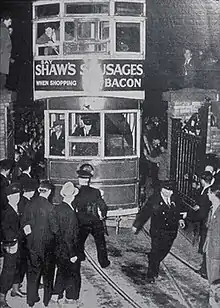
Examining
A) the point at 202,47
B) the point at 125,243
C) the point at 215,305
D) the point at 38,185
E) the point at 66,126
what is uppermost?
the point at 202,47

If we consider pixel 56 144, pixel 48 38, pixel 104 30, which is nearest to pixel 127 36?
pixel 104 30

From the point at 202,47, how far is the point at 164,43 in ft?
0.27

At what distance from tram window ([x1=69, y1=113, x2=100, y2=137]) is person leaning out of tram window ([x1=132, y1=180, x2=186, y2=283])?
0.19m

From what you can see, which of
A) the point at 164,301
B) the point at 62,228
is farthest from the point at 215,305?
the point at 62,228

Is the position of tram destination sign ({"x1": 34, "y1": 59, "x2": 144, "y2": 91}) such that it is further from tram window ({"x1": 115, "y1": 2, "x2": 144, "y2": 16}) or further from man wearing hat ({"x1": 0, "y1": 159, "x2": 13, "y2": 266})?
man wearing hat ({"x1": 0, "y1": 159, "x2": 13, "y2": 266})

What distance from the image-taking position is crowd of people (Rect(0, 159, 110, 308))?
103 centimetres

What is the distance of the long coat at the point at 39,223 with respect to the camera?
3.37ft

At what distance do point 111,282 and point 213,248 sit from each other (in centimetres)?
24

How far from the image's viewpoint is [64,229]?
103 centimetres

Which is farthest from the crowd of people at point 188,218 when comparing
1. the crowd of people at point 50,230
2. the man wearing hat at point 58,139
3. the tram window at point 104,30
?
the tram window at point 104,30

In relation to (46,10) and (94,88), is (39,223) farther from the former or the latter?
(46,10)

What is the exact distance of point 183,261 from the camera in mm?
1037

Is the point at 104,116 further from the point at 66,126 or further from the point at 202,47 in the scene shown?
the point at 202,47

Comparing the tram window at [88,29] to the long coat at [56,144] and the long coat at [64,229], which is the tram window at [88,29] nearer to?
the long coat at [56,144]
